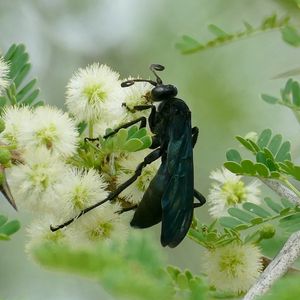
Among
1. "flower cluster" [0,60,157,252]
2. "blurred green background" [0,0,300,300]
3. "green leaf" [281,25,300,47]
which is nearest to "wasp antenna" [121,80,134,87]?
"flower cluster" [0,60,157,252]

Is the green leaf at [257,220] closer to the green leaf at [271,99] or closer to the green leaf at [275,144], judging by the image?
the green leaf at [275,144]

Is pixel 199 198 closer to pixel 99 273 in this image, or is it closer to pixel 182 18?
pixel 99 273

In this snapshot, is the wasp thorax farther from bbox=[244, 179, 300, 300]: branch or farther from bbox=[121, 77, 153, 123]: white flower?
bbox=[244, 179, 300, 300]: branch

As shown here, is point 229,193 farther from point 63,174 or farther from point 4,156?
point 4,156

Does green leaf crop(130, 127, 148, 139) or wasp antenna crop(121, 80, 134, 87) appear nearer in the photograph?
green leaf crop(130, 127, 148, 139)

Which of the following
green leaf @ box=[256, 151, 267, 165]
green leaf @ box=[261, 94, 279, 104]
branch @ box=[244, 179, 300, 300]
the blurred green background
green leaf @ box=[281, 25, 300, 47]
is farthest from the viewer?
the blurred green background

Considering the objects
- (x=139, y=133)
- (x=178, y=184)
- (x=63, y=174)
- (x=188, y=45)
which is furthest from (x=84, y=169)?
(x=188, y=45)

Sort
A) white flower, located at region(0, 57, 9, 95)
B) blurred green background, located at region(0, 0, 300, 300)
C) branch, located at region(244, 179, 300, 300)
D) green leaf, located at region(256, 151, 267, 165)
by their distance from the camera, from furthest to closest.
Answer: blurred green background, located at region(0, 0, 300, 300) → white flower, located at region(0, 57, 9, 95) → green leaf, located at region(256, 151, 267, 165) → branch, located at region(244, 179, 300, 300)
